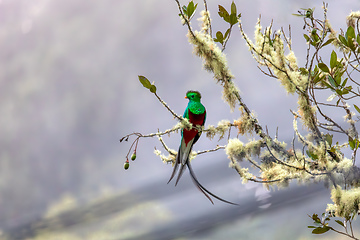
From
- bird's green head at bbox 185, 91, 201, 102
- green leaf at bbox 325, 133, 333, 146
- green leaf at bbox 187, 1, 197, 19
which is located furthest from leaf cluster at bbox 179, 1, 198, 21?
green leaf at bbox 325, 133, 333, 146

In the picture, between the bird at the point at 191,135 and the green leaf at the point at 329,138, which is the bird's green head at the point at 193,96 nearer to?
the bird at the point at 191,135

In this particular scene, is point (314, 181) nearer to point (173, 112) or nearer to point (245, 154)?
point (245, 154)

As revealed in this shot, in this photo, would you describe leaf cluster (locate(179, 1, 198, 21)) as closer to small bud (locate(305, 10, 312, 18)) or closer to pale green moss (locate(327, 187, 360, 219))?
small bud (locate(305, 10, 312, 18))

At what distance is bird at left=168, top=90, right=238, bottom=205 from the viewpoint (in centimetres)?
80

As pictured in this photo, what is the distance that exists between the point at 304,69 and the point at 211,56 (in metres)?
0.28

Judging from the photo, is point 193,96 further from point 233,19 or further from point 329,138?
point 329,138

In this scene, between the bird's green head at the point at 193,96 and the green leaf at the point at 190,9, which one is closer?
the green leaf at the point at 190,9

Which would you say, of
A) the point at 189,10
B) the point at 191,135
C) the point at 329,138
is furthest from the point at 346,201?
the point at 189,10

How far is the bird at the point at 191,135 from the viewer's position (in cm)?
80

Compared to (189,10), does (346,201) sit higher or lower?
lower

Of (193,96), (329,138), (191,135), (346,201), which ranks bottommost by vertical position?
(346,201)

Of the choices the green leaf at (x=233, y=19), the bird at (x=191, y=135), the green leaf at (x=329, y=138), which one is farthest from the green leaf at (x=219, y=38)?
the green leaf at (x=329, y=138)

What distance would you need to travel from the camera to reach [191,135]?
83 centimetres

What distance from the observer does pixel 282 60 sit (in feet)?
2.53
